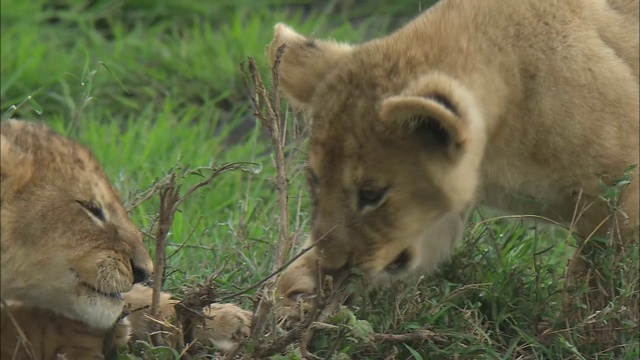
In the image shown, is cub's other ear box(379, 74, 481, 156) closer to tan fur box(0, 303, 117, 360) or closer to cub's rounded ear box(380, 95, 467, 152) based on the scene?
cub's rounded ear box(380, 95, 467, 152)

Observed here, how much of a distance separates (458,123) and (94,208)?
42.8 inches

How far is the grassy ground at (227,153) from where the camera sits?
13.6ft

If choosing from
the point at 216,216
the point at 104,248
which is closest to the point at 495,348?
the point at 104,248

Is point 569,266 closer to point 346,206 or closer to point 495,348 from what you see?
point 495,348

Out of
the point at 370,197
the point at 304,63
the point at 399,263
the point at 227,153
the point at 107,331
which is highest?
the point at 304,63

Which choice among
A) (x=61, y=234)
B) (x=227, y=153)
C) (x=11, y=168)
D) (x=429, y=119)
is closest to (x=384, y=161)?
(x=429, y=119)

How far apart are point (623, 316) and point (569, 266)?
239 millimetres

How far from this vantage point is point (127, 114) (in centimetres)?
707

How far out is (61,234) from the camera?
348cm

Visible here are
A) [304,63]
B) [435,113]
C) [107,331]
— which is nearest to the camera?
[107,331]

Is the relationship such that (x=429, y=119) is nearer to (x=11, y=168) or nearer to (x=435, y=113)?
(x=435, y=113)

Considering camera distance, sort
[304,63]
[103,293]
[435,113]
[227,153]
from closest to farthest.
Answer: [103,293]
[435,113]
[304,63]
[227,153]

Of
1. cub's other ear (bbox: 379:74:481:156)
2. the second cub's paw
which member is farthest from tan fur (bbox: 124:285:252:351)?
cub's other ear (bbox: 379:74:481:156)

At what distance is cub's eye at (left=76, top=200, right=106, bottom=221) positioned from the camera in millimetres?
3573
